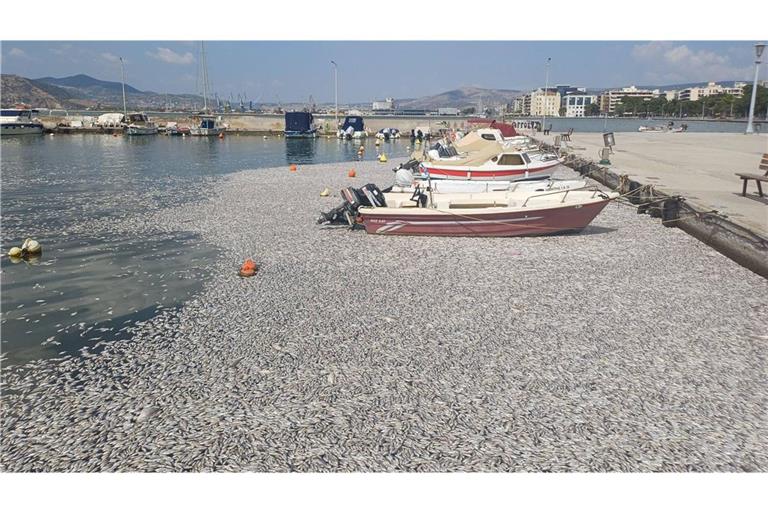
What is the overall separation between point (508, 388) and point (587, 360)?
1.65 meters

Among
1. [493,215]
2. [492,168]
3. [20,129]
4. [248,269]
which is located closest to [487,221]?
[493,215]

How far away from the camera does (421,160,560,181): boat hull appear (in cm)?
2203

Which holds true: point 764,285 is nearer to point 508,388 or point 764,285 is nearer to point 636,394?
point 636,394

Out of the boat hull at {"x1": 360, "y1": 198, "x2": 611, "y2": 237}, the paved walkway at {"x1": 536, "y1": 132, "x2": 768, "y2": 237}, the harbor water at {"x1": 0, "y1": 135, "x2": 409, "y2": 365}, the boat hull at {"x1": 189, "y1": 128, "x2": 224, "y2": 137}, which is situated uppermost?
the boat hull at {"x1": 189, "y1": 128, "x2": 224, "y2": 137}

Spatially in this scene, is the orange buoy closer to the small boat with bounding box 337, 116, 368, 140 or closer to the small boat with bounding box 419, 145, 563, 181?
the small boat with bounding box 419, 145, 563, 181

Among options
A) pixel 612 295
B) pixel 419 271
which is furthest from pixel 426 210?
pixel 612 295

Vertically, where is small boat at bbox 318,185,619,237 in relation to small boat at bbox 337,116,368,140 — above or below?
below

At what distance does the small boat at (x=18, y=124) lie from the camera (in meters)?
81.7

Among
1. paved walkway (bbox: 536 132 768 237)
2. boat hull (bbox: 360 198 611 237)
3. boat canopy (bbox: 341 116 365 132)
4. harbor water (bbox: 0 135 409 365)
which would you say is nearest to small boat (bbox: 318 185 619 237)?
boat hull (bbox: 360 198 611 237)

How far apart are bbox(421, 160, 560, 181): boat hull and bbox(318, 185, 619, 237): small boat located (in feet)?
17.8

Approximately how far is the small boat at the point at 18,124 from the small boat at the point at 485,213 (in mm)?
89582

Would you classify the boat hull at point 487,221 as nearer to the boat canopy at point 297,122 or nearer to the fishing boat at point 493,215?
the fishing boat at point 493,215

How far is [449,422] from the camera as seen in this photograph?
631cm

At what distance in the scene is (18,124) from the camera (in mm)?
83875
